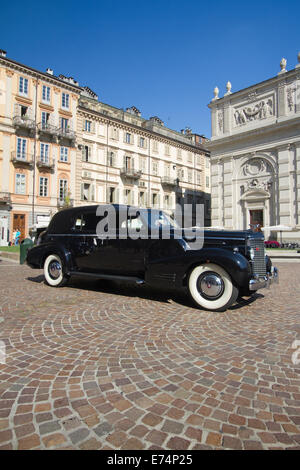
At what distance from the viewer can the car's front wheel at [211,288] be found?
187 inches

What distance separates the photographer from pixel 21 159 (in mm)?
27938

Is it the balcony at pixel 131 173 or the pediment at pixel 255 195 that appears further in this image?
the balcony at pixel 131 173

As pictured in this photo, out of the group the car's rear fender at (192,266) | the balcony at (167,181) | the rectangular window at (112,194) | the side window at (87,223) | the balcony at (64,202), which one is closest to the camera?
the car's rear fender at (192,266)

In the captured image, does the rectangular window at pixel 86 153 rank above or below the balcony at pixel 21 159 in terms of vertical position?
above

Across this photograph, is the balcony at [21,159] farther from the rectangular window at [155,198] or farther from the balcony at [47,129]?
the rectangular window at [155,198]

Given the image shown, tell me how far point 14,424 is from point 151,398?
101 centimetres

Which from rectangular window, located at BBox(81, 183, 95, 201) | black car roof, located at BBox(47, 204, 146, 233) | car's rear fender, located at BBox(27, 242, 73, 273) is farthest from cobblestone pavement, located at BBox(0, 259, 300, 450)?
rectangular window, located at BBox(81, 183, 95, 201)

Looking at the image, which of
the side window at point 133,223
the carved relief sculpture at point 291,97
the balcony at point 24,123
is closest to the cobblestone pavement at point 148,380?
the side window at point 133,223

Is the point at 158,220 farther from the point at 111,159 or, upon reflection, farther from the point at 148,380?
the point at 111,159

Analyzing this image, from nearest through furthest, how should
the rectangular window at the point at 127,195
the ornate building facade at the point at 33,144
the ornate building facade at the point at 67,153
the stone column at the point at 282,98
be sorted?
the ornate building facade at the point at 33,144
the ornate building facade at the point at 67,153
the stone column at the point at 282,98
the rectangular window at the point at 127,195

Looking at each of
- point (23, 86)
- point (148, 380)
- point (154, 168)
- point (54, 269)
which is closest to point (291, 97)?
point (154, 168)

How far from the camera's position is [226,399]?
2170 mm

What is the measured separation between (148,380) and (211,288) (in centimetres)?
275
